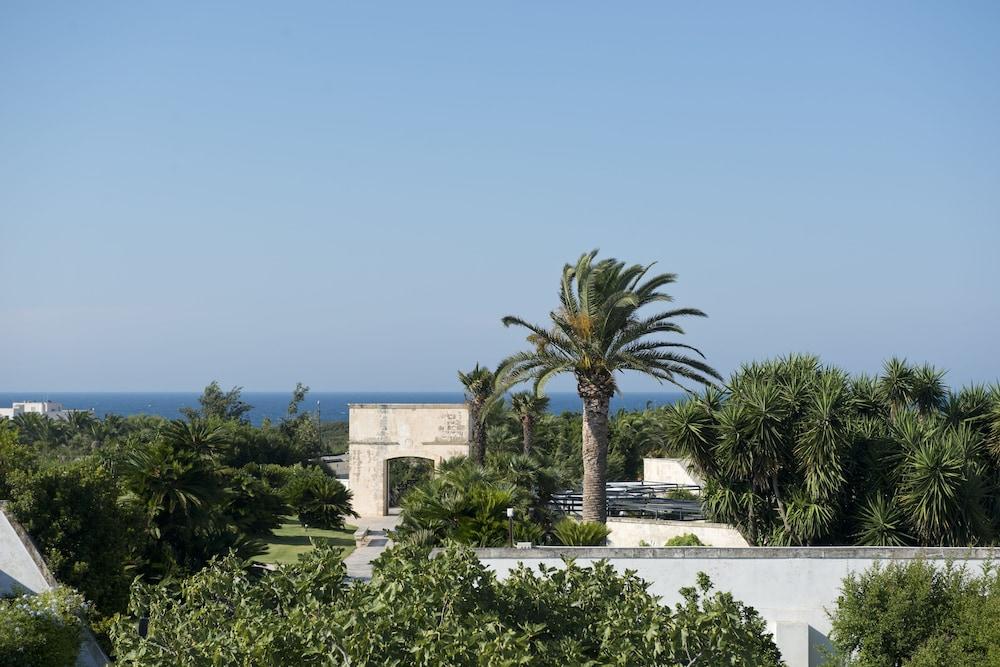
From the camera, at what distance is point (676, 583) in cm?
1616

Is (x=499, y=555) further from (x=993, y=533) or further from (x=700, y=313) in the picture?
(x=993, y=533)

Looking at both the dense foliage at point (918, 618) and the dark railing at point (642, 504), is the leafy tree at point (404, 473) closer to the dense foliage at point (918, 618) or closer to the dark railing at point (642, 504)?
the dark railing at point (642, 504)

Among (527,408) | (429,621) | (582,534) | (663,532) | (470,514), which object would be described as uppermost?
(527,408)

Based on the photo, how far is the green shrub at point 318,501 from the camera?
1430 inches

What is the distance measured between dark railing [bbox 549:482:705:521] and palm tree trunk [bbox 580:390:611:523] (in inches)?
143

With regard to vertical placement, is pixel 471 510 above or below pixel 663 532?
above

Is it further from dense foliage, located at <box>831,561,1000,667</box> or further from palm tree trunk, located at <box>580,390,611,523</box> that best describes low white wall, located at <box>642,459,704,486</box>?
dense foliage, located at <box>831,561,1000,667</box>

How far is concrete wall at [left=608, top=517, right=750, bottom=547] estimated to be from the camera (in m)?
23.6

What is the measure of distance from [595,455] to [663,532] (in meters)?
2.58

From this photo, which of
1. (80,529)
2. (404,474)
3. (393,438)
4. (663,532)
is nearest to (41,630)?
(80,529)

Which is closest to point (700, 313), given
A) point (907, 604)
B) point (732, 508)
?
point (732, 508)

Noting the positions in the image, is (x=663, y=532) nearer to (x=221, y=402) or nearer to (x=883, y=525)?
(x=883, y=525)

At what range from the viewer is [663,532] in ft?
79.6

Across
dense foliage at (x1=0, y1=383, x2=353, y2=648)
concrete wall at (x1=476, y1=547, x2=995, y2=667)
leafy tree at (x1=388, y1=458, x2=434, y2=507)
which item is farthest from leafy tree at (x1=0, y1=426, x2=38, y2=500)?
leafy tree at (x1=388, y1=458, x2=434, y2=507)
